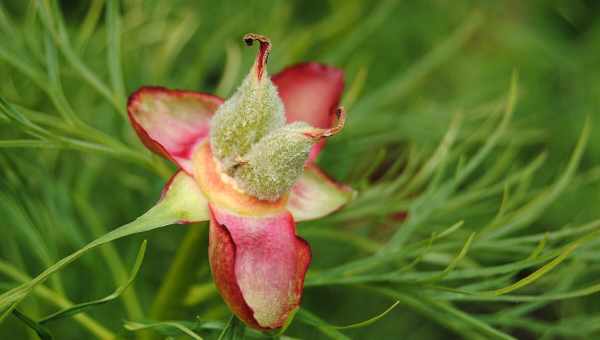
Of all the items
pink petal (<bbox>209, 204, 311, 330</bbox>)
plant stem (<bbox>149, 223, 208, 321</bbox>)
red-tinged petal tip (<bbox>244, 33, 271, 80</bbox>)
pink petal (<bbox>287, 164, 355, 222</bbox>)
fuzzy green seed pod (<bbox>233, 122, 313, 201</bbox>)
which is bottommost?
plant stem (<bbox>149, 223, 208, 321</bbox>)

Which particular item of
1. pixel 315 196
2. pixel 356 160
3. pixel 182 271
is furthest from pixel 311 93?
pixel 356 160

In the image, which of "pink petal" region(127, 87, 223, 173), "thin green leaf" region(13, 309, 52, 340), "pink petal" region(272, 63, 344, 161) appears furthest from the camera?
"pink petal" region(272, 63, 344, 161)

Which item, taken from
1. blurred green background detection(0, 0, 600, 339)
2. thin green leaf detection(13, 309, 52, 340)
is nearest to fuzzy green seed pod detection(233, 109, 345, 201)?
blurred green background detection(0, 0, 600, 339)

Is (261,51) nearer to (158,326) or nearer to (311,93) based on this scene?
(311,93)

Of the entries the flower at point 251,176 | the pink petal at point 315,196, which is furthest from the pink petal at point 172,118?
the pink petal at point 315,196

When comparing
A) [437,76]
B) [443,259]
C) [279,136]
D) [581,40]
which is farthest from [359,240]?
[581,40]

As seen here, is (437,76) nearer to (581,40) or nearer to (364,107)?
(581,40)

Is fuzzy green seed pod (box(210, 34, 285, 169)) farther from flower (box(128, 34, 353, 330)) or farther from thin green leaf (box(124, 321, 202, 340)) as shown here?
thin green leaf (box(124, 321, 202, 340))
